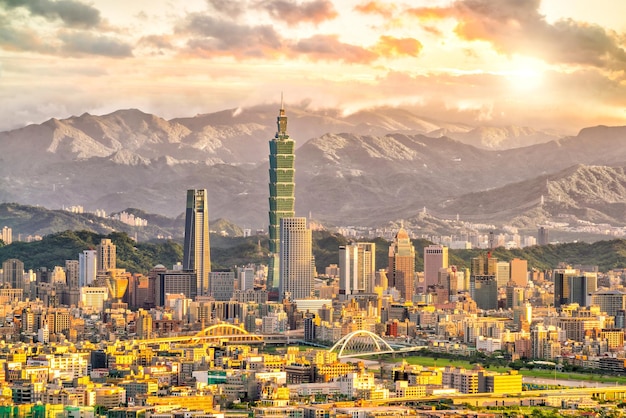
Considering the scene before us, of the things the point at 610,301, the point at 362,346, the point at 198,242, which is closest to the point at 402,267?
the point at 198,242

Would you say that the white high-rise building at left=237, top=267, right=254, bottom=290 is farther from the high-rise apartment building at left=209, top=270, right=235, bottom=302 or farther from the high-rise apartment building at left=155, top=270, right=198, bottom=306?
the high-rise apartment building at left=155, top=270, right=198, bottom=306

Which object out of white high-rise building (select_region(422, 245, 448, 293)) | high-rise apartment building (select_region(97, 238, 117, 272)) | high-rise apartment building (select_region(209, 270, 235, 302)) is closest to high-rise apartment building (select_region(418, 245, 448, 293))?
white high-rise building (select_region(422, 245, 448, 293))

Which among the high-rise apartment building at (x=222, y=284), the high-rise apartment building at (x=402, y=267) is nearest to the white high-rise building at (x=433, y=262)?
the high-rise apartment building at (x=402, y=267)

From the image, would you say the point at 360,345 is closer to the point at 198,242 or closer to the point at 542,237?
the point at 198,242

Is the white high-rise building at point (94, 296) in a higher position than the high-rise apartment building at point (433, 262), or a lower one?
lower

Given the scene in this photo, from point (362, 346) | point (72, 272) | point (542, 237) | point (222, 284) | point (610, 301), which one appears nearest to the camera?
point (362, 346)

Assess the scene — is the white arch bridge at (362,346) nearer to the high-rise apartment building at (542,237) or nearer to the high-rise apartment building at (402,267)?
the high-rise apartment building at (402,267)

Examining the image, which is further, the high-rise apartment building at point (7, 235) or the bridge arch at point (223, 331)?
the high-rise apartment building at point (7, 235)
